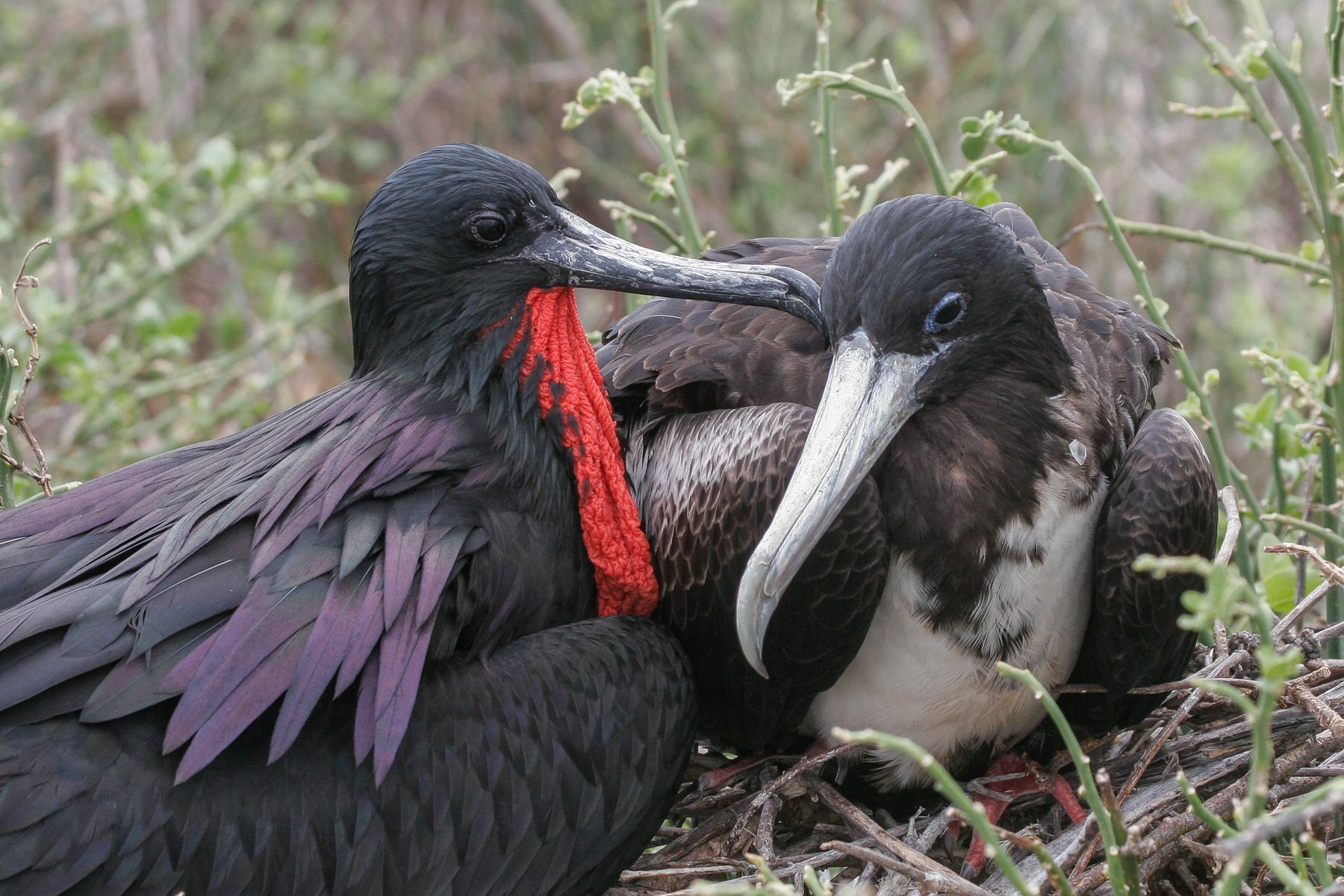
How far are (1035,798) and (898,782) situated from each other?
257 millimetres

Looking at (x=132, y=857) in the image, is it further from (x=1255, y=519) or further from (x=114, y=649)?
(x=1255, y=519)

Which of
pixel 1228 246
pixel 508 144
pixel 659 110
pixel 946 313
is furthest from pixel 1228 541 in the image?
pixel 508 144

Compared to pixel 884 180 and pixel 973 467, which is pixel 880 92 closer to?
pixel 884 180

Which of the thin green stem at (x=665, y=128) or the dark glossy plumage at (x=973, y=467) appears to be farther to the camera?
the thin green stem at (x=665, y=128)

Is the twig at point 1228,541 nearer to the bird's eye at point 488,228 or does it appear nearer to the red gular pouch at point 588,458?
the red gular pouch at point 588,458

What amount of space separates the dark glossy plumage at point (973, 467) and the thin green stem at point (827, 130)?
0.44m

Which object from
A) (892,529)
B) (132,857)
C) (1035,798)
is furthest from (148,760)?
(1035,798)

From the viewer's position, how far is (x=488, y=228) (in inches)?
112

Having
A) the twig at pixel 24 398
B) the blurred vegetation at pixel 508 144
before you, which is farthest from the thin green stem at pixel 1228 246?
the twig at pixel 24 398

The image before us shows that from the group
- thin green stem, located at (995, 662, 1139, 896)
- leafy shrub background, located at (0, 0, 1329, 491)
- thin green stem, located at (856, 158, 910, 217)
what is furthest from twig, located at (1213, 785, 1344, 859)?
leafy shrub background, located at (0, 0, 1329, 491)

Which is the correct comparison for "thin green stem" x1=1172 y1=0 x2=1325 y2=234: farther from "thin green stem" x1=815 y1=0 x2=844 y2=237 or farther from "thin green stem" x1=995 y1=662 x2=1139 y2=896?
"thin green stem" x1=995 y1=662 x2=1139 y2=896

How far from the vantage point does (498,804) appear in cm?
260

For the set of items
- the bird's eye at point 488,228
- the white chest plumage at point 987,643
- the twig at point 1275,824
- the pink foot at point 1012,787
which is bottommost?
the pink foot at point 1012,787

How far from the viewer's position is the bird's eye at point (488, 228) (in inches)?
112
